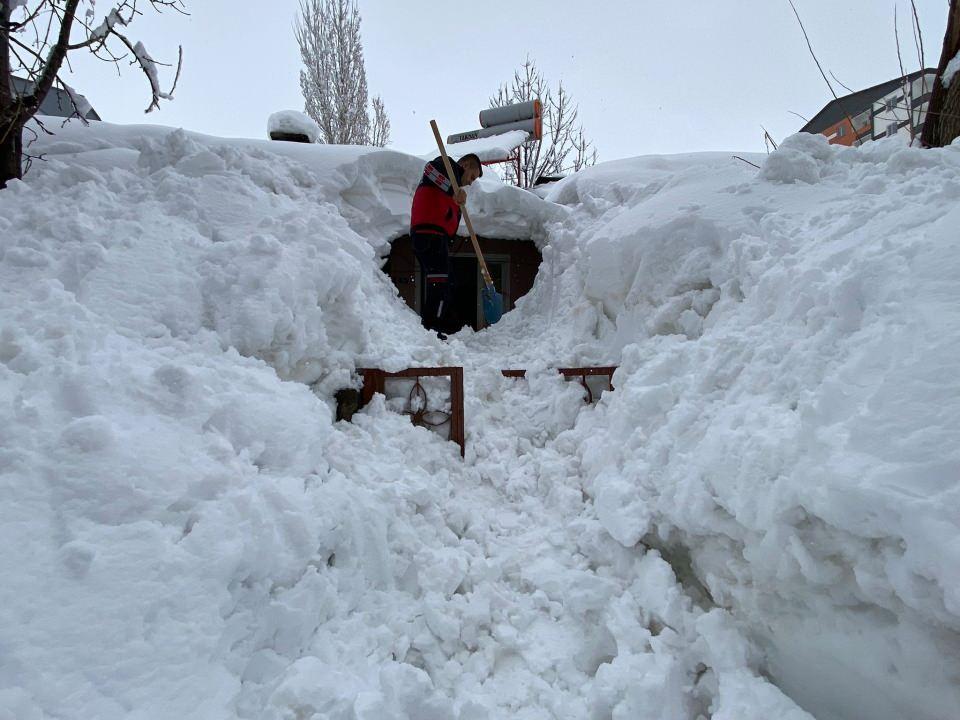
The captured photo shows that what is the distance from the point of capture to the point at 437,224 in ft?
15.3

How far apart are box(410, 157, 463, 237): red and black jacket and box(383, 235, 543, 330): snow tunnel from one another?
78cm

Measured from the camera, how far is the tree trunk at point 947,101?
3312 mm

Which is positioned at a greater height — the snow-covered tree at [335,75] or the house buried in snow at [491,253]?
the snow-covered tree at [335,75]

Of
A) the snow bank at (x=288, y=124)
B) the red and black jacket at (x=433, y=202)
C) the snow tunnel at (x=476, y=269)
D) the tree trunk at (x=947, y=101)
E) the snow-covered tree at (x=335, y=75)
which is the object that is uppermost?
the snow-covered tree at (x=335, y=75)

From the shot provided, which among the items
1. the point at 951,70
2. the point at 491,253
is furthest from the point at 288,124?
the point at 951,70

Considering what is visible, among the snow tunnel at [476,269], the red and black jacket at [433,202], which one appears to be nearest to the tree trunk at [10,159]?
the red and black jacket at [433,202]

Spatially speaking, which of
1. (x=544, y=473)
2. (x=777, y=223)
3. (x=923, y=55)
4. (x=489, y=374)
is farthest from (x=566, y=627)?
(x=923, y=55)

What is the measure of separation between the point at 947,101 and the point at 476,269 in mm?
4212

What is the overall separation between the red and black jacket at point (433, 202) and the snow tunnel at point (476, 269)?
78 centimetres

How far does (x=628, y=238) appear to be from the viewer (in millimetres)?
3582

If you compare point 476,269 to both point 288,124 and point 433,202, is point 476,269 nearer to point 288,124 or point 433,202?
point 433,202

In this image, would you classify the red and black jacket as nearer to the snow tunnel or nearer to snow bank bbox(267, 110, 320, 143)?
the snow tunnel

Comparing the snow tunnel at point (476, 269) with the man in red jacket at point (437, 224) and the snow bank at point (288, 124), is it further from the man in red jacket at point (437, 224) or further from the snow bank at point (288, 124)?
the snow bank at point (288, 124)

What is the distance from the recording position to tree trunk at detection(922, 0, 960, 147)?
331cm
